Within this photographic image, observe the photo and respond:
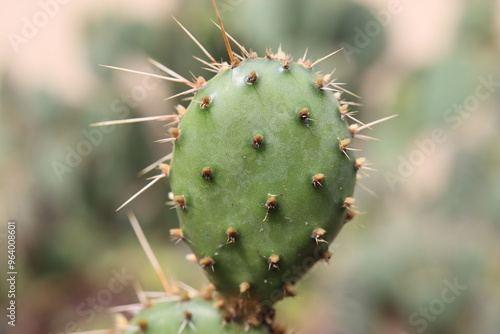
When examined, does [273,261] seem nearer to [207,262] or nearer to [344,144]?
[207,262]

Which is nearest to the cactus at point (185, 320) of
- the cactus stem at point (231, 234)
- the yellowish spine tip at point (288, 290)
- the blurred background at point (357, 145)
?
the yellowish spine tip at point (288, 290)

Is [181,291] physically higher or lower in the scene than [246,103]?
lower

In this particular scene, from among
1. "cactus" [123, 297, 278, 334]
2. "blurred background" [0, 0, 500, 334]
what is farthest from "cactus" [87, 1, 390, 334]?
"blurred background" [0, 0, 500, 334]

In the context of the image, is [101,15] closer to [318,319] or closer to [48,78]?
[48,78]

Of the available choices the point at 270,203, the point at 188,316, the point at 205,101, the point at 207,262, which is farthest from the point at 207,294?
the point at 205,101

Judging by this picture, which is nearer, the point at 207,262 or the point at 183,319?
the point at 207,262

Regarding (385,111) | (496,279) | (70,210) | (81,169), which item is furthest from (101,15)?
(496,279)

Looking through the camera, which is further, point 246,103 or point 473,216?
point 473,216
